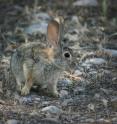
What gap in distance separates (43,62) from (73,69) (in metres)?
0.92

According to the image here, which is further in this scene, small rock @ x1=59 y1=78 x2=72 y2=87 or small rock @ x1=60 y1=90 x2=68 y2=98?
small rock @ x1=59 y1=78 x2=72 y2=87

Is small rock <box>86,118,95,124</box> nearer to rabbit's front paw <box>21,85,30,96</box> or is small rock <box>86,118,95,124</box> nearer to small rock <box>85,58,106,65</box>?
rabbit's front paw <box>21,85,30,96</box>

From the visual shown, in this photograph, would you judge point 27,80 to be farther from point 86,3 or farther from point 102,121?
point 86,3

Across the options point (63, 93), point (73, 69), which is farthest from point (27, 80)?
point (73, 69)

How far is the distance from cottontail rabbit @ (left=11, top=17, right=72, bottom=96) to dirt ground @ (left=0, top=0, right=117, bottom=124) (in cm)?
15

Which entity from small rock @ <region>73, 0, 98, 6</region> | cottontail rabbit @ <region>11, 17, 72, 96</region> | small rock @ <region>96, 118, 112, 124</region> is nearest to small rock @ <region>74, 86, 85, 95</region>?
cottontail rabbit @ <region>11, 17, 72, 96</region>

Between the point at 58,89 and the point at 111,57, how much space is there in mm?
1353

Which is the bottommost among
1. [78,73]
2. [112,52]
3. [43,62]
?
[78,73]

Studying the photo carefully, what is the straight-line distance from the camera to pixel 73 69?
7160 millimetres

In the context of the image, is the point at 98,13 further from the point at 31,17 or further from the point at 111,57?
the point at 111,57

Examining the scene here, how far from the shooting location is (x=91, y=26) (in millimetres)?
9320

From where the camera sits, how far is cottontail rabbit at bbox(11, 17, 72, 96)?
6297 millimetres

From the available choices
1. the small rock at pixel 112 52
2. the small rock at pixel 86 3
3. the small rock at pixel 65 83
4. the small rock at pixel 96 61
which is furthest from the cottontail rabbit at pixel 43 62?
the small rock at pixel 86 3

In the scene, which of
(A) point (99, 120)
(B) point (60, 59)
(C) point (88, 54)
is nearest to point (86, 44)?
(C) point (88, 54)
